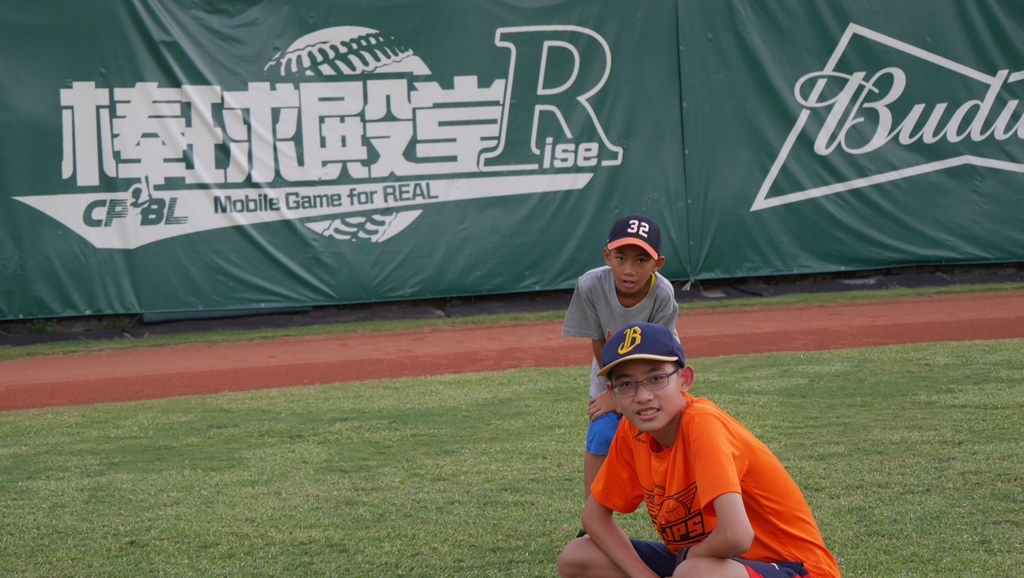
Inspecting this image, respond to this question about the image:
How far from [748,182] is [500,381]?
5.25 metres

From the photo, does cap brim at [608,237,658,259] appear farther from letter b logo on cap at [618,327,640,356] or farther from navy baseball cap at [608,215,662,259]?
letter b logo on cap at [618,327,640,356]

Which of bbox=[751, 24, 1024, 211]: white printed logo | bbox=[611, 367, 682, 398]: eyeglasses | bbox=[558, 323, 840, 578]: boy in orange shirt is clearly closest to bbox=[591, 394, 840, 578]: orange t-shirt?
bbox=[558, 323, 840, 578]: boy in orange shirt

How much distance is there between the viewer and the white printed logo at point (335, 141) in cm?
1112

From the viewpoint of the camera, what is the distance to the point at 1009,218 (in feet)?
42.0

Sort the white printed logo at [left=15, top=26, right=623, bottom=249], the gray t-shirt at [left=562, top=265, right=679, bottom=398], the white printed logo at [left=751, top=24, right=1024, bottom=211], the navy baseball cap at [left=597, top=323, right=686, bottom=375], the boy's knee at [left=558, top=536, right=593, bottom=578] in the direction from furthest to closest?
the white printed logo at [left=751, top=24, right=1024, bottom=211], the white printed logo at [left=15, top=26, right=623, bottom=249], the gray t-shirt at [left=562, top=265, right=679, bottom=398], the boy's knee at [left=558, top=536, right=593, bottom=578], the navy baseball cap at [left=597, top=323, right=686, bottom=375]

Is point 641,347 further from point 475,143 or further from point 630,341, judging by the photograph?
point 475,143

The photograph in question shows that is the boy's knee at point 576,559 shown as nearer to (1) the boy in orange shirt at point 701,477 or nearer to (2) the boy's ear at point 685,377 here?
(1) the boy in orange shirt at point 701,477

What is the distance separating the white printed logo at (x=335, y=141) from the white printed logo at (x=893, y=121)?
7.23 feet

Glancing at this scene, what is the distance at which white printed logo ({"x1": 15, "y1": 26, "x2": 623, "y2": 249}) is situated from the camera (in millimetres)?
11125

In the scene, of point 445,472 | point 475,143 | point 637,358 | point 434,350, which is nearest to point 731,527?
point 637,358

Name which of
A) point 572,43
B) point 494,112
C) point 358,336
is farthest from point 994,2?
point 358,336

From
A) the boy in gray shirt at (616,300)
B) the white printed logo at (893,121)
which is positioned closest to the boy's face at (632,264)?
the boy in gray shirt at (616,300)

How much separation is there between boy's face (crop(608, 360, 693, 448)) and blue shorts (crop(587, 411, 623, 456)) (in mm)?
956

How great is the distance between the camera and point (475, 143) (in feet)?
39.0
